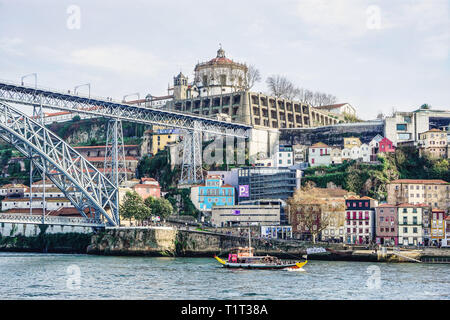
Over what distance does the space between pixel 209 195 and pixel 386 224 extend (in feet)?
64.8

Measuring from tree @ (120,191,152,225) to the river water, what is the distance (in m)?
A: 13.1

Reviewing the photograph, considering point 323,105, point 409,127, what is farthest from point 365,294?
point 323,105

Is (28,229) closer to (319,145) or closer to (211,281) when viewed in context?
(319,145)

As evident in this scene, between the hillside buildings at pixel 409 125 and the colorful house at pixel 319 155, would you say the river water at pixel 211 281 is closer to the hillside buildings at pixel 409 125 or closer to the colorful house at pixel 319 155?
the colorful house at pixel 319 155

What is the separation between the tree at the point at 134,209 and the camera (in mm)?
66312

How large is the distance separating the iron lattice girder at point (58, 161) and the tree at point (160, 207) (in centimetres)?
423

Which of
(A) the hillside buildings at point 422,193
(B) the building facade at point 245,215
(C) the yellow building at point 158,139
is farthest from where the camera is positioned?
(C) the yellow building at point 158,139

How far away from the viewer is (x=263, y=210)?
229 ft

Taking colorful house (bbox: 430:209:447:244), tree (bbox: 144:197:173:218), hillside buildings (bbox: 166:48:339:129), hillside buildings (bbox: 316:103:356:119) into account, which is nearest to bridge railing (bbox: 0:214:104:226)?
tree (bbox: 144:197:173:218)

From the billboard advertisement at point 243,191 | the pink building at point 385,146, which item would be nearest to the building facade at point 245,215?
the billboard advertisement at point 243,191

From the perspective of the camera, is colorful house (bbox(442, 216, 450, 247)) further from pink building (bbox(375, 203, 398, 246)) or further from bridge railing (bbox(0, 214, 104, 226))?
bridge railing (bbox(0, 214, 104, 226))

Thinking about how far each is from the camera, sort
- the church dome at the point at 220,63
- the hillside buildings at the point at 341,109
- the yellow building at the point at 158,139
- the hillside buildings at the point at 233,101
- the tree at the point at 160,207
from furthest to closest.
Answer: the hillside buildings at the point at 341,109
the church dome at the point at 220,63
the hillside buildings at the point at 233,101
the yellow building at the point at 158,139
the tree at the point at 160,207
